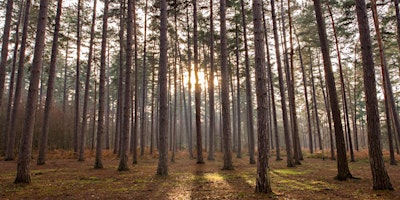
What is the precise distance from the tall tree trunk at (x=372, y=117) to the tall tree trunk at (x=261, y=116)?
3.10m

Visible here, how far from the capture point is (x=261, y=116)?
20.2ft

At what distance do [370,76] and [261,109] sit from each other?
3536mm

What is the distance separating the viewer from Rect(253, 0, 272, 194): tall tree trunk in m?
5.97

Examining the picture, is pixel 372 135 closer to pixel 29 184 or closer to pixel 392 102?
pixel 29 184

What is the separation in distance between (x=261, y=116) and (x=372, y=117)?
132 inches

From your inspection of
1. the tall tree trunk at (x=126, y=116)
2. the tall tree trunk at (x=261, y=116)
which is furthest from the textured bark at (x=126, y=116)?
the tall tree trunk at (x=261, y=116)

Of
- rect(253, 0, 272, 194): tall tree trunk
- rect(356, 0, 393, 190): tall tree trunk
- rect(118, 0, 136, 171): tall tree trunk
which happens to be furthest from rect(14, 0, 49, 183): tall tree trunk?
rect(356, 0, 393, 190): tall tree trunk

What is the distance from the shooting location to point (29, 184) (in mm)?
7223

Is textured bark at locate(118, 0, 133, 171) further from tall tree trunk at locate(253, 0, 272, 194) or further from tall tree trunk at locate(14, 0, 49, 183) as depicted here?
tall tree trunk at locate(253, 0, 272, 194)

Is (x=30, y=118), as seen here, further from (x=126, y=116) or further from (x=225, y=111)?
(x=225, y=111)

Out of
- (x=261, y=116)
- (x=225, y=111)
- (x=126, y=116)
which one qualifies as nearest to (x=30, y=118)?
(x=126, y=116)

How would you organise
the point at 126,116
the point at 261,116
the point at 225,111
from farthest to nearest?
the point at 225,111 < the point at 126,116 < the point at 261,116

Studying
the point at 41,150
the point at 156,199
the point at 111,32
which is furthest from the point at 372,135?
the point at 111,32

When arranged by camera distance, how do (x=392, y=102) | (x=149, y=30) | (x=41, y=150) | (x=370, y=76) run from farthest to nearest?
(x=149, y=30) → (x=392, y=102) → (x=41, y=150) → (x=370, y=76)
